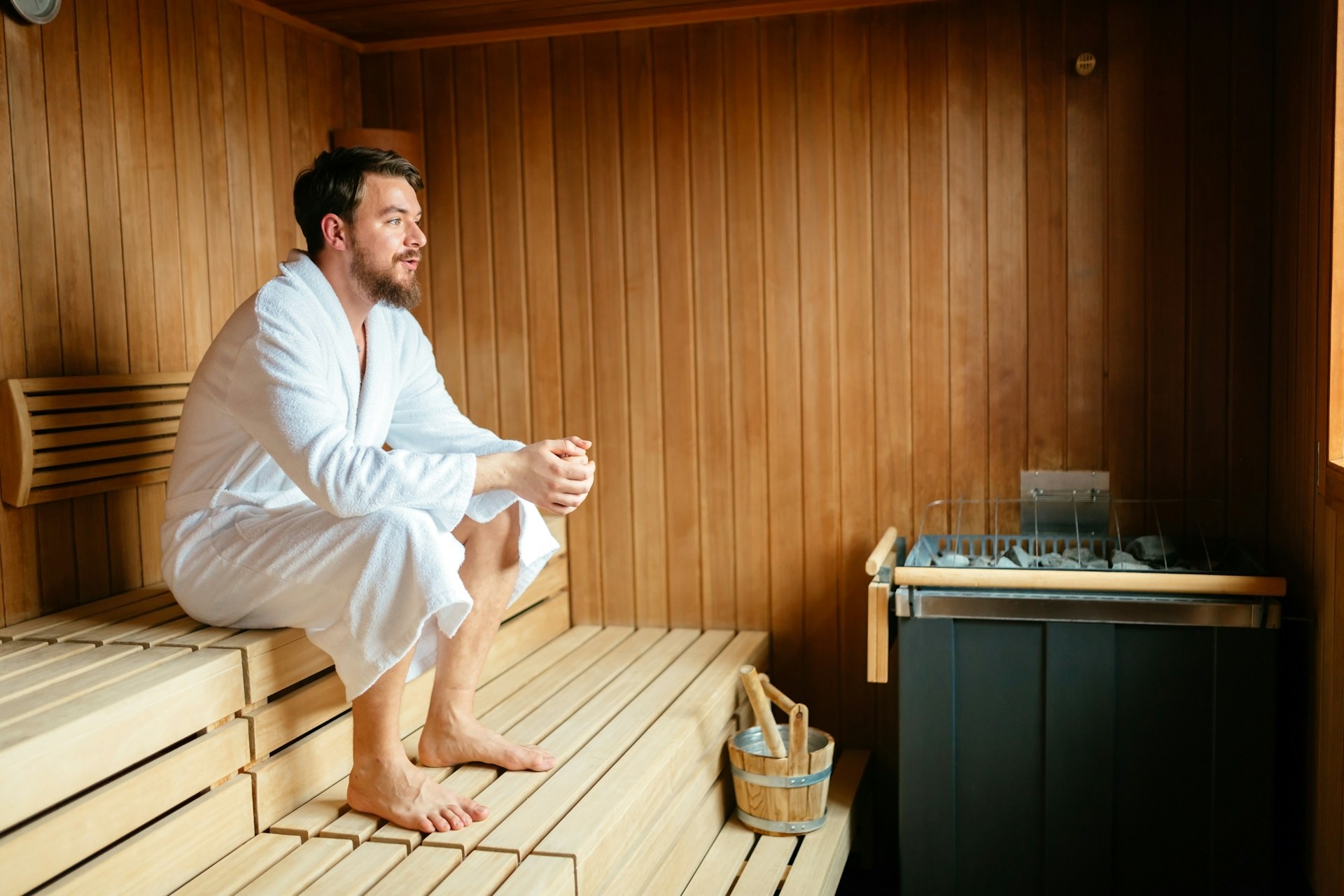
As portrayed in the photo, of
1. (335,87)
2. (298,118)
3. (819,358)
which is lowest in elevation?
(819,358)

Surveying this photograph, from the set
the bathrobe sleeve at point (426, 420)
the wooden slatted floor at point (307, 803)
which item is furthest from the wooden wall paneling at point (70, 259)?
the bathrobe sleeve at point (426, 420)

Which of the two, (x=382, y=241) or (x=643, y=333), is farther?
(x=643, y=333)

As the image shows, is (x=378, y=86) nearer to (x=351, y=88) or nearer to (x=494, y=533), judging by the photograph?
(x=351, y=88)

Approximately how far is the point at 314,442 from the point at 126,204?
100 cm

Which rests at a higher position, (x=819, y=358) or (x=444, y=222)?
(x=444, y=222)

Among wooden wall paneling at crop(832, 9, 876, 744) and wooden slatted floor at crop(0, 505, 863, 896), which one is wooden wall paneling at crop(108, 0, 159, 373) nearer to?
wooden slatted floor at crop(0, 505, 863, 896)

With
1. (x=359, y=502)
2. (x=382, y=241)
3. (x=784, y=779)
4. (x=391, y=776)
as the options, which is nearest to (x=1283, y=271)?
(x=784, y=779)

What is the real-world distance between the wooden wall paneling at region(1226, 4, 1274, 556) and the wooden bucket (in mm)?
1192

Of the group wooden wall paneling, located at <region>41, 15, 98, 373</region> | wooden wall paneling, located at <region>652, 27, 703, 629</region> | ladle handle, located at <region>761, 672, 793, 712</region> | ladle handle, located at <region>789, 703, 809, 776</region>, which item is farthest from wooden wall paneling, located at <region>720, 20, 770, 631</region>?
wooden wall paneling, located at <region>41, 15, 98, 373</region>

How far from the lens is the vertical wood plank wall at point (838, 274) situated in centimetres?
289

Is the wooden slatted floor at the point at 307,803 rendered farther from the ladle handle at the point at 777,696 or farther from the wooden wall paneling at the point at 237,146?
the wooden wall paneling at the point at 237,146

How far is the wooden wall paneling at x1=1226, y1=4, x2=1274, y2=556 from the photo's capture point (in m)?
2.79

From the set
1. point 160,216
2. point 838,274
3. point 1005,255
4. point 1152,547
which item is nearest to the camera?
point 160,216

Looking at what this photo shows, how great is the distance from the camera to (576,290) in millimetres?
→ 3295
